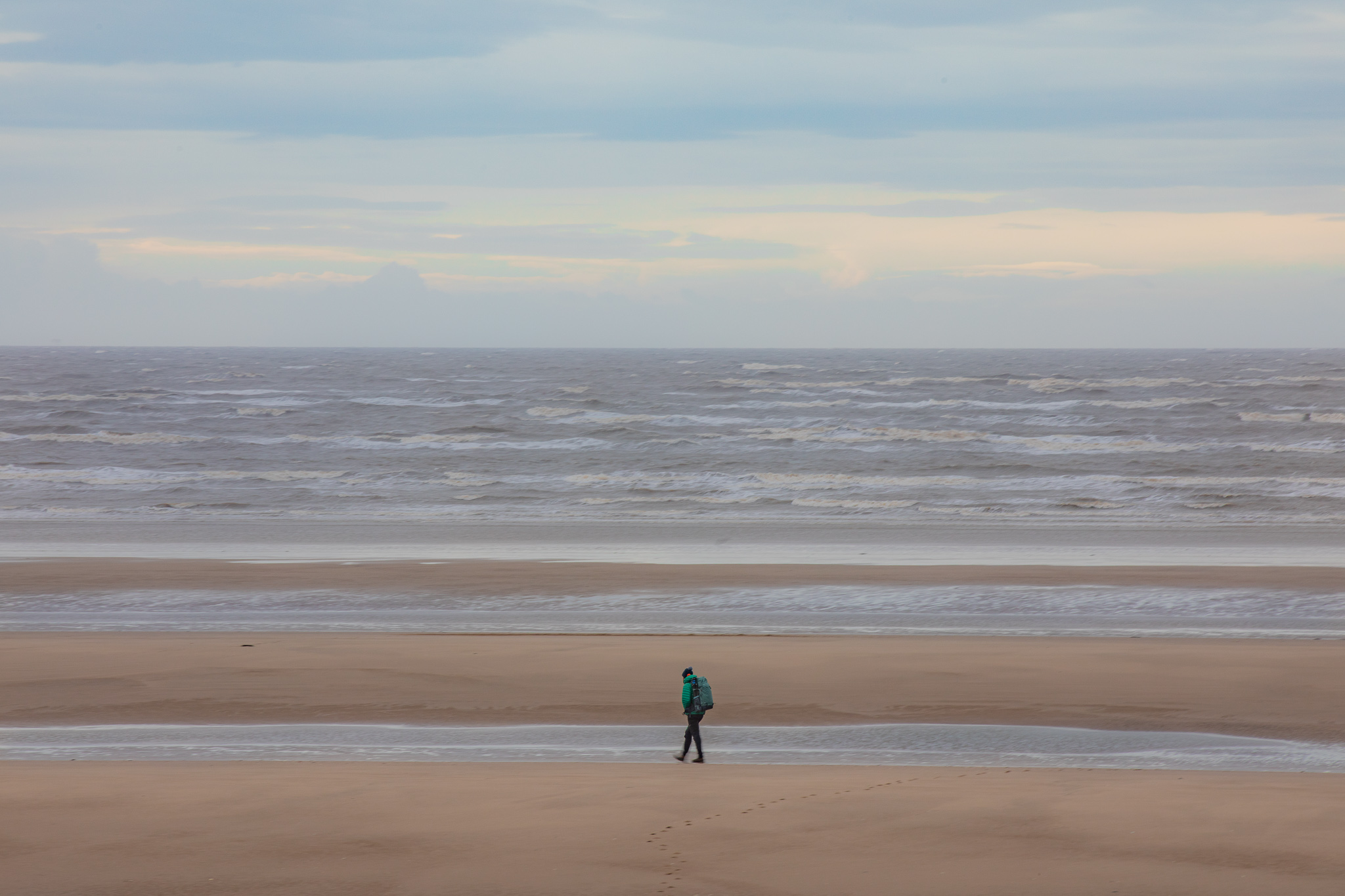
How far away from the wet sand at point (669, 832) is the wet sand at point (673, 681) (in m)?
2.05

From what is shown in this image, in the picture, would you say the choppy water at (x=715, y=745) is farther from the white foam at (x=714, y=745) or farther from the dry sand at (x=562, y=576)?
the dry sand at (x=562, y=576)

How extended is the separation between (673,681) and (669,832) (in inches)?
180

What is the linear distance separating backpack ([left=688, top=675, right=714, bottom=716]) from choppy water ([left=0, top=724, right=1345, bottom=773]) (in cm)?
70

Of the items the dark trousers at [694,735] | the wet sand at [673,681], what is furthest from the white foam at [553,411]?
the dark trousers at [694,735]

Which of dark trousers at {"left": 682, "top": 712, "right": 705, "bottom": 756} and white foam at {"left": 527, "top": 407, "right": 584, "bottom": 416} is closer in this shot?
dark trousers at {"left": 682, "top": 712, "right": 705, "bottom": 756}

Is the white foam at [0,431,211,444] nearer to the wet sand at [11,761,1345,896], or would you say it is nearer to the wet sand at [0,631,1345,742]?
the wet sand at [0,631,1345,742]

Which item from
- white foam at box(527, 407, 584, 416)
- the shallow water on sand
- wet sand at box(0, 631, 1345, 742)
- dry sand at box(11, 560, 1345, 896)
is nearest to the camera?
dry sand at box(11, 560, 1345, 896)

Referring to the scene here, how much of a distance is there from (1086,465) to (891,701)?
28263 mm

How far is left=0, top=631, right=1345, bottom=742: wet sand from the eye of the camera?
11.2 meters

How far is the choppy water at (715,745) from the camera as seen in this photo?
9.80 metres

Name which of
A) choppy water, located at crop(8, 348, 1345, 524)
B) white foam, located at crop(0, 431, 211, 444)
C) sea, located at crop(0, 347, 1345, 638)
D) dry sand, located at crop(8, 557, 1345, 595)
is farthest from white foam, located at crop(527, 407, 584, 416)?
dry sand, located at crop(8, 557, 1345, 595)

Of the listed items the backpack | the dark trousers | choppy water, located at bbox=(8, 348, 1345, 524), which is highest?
choppy water, located at bbox=(8, 348, 1345, 524)

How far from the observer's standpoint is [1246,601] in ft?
55.0

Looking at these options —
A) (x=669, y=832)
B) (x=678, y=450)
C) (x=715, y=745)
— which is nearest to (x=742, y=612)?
(x=715, y=745)
